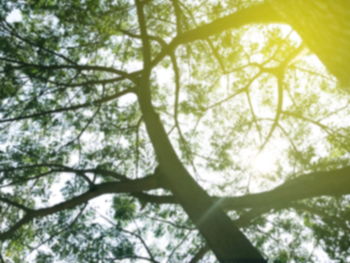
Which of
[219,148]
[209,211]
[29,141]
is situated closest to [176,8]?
[219,148]

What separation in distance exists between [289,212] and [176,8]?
18.6ft

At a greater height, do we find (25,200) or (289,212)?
(25,200)

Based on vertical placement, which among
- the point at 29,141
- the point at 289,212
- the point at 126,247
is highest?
the point at 29,141

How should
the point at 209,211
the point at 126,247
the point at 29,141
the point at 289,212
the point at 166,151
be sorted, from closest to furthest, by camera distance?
1. the point at 209,211
2. the point at 166,151
3. the point at 126,247
4. the point at 29,141
5. the point at 289,212

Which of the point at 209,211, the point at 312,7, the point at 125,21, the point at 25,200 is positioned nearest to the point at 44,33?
the point at 125,21

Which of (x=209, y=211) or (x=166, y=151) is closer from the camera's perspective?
(x=209, y=211)

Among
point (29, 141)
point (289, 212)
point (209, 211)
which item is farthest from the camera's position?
point (289, 212)

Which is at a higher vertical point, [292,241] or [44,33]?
[44,33]

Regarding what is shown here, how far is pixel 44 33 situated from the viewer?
7.13 meters

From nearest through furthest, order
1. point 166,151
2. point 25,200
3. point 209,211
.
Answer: point 209,211 → point 166,151 → point 25,200

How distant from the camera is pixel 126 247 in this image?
5980 mm

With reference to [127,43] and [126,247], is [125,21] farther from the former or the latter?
[126,247]

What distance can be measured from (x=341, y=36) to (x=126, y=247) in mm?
5491

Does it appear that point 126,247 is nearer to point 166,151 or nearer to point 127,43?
point 166,151
